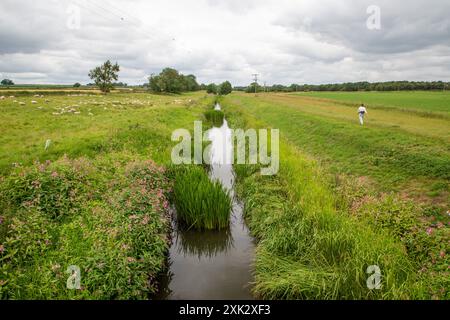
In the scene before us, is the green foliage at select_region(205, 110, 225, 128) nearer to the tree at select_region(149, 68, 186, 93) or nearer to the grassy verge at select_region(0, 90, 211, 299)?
the grassy verge at select_region(0, 90, 211, 299)

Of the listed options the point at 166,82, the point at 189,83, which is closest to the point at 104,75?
the point at 166,82

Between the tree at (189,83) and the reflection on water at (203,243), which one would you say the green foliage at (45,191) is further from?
the tree at (189,83)

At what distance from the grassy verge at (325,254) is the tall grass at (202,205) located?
3.66ft

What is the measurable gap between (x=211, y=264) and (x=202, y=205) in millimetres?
1871

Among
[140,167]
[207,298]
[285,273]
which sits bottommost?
[207,298]

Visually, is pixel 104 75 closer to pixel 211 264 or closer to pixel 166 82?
pixel 166 82

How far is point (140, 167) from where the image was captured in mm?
10172

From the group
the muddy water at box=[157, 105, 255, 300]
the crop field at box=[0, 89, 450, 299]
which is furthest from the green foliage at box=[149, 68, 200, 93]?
the muddy water at box=[157, 105, 255, 300]

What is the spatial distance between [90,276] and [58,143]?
11141 millimetres

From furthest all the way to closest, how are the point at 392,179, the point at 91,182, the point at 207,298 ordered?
the point at 392,179, the point at 91,182, the point at 207,298

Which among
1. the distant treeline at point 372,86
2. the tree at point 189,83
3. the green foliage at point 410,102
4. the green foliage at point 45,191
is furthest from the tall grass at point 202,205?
the distant treeline at point 372,86

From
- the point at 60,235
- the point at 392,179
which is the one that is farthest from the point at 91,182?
the point at 392,179
